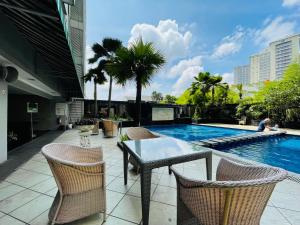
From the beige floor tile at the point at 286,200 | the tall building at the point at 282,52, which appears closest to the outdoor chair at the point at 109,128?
the beige floor tile at the point at 286,200

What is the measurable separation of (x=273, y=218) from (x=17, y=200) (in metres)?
3.10

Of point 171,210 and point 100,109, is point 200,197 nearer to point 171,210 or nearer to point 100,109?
point 171,210

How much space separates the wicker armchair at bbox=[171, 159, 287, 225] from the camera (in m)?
1.04

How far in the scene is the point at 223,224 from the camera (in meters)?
1.12

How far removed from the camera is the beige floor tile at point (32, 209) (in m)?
1.82

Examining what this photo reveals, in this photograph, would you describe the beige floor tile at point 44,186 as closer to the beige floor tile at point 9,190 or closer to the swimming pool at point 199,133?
the beige floor tile at point 9,190

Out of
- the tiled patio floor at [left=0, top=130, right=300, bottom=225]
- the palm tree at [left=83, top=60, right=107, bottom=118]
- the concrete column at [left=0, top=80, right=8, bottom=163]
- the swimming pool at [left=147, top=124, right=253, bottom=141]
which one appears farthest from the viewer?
the palm tree at [left=83, top=60, right=107, bottom=118]

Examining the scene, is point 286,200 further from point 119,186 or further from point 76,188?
point 76,188

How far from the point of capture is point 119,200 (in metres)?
2.18

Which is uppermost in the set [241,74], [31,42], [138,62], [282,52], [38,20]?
[241,74]

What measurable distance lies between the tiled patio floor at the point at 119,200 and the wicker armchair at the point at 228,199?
2.13 feet

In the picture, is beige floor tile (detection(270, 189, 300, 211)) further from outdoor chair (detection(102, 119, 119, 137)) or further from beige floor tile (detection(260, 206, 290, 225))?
outdoor chair (detection(102, 119, 119, 137))

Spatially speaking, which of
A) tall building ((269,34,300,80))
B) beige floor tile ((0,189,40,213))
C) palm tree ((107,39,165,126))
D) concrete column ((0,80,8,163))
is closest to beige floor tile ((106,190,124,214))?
beige floor tile ((0,189,40,213))

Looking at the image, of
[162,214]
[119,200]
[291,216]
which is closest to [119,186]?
[119,200]
